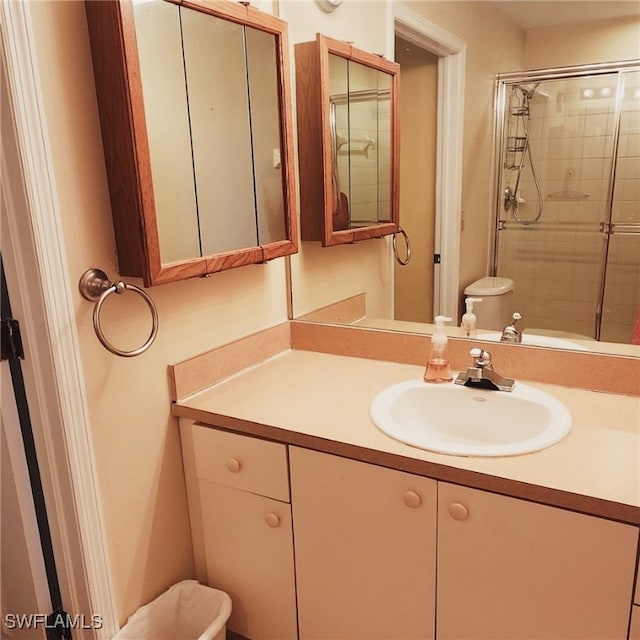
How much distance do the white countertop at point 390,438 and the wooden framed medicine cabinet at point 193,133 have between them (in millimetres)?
355

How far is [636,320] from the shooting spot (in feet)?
4.44

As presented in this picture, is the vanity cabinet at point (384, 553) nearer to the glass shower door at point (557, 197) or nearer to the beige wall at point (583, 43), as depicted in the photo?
the glass shower door at point (557, 197)

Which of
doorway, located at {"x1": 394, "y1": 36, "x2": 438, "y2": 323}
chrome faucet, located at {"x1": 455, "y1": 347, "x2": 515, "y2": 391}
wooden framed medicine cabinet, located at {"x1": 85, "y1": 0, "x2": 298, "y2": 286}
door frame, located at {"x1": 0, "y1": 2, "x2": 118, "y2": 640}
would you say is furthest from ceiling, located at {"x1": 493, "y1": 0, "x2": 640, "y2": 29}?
door frame, located at {"x1": 0, "y1": 2, "x2": 118, "y2": 640}

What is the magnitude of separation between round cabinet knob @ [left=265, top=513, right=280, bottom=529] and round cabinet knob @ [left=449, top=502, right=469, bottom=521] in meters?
0.46

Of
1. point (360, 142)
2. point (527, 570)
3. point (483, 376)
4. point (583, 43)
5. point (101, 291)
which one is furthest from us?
point (360, 142)

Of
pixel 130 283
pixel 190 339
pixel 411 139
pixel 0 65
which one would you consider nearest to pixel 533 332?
pixel 411 139

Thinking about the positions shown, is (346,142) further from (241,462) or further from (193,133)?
(241,462)

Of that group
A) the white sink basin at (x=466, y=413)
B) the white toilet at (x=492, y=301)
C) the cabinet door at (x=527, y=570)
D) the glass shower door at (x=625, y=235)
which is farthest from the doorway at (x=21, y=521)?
the glass shower door at (x=625, y=235)

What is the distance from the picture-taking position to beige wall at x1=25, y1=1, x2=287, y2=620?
3.56ft

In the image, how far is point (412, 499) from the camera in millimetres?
1144

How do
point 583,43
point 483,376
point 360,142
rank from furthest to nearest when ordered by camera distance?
point 360,142 → point 483,376 → point 583,43

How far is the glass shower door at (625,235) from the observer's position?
127cm

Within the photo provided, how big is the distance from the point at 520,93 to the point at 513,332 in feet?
2.02

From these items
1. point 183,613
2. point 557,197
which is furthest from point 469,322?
point 183,613
